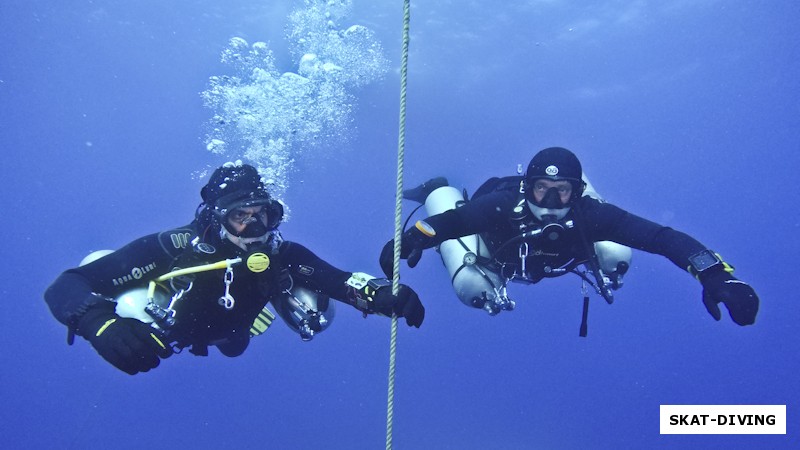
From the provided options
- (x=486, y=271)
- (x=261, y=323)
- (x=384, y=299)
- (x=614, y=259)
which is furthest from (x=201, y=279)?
(x=614, y=259)

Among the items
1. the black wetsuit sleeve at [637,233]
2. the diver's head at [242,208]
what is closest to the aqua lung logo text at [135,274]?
the diver's head at [242,208]

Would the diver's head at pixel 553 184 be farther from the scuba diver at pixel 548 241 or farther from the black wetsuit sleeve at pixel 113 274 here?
the black wetsuit sleeve at pixel 113 274

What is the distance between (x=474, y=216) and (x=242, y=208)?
8.34ft

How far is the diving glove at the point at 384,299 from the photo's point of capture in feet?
12.2

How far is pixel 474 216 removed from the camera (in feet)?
18.6

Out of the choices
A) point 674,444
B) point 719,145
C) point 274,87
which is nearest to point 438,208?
point 274,87

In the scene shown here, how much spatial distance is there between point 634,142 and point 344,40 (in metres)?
23.9

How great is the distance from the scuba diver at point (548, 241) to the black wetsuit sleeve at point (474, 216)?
1cm

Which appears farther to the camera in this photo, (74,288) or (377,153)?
(377,153)

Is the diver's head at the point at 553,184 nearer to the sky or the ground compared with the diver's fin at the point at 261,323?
nearer to the sky

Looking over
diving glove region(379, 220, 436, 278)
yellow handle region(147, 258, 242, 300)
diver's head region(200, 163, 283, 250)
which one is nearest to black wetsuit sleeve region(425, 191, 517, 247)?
diving glove region(379, 220, 436, 278)

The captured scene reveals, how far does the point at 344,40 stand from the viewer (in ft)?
63.1

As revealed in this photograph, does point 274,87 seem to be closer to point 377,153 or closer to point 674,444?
point 377,153

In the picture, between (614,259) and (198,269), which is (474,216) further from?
(198,269)
